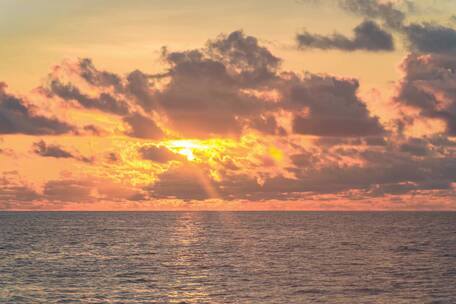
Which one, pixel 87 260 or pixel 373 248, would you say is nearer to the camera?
pixel 87 260

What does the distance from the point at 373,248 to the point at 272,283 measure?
6112cm

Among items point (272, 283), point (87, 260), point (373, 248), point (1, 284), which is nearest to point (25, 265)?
point (87, 260)

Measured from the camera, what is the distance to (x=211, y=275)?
91.1m

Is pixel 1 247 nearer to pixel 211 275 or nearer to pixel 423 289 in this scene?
pixel 211 275

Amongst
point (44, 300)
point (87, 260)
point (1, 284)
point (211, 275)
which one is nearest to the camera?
point (44, 300)

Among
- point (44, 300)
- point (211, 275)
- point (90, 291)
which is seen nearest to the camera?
point (44, 300)

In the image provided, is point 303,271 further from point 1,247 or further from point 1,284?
point 1,247

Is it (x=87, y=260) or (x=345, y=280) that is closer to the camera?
(x=345, y=280)

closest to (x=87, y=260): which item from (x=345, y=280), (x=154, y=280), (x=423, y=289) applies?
(x=154, y=280)

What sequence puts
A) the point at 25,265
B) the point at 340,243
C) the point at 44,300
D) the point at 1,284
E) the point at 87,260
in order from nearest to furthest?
the point at 44,300
the point at 1,284
the point at 25,265
the point at 87,260
the point at 340,243

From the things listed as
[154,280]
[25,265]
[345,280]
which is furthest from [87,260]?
[345,280]

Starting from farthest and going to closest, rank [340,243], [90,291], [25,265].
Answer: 1. [340,243]
2. [25,265]
3. [90,291]

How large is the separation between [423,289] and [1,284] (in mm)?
49756

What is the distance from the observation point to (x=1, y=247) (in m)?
145
